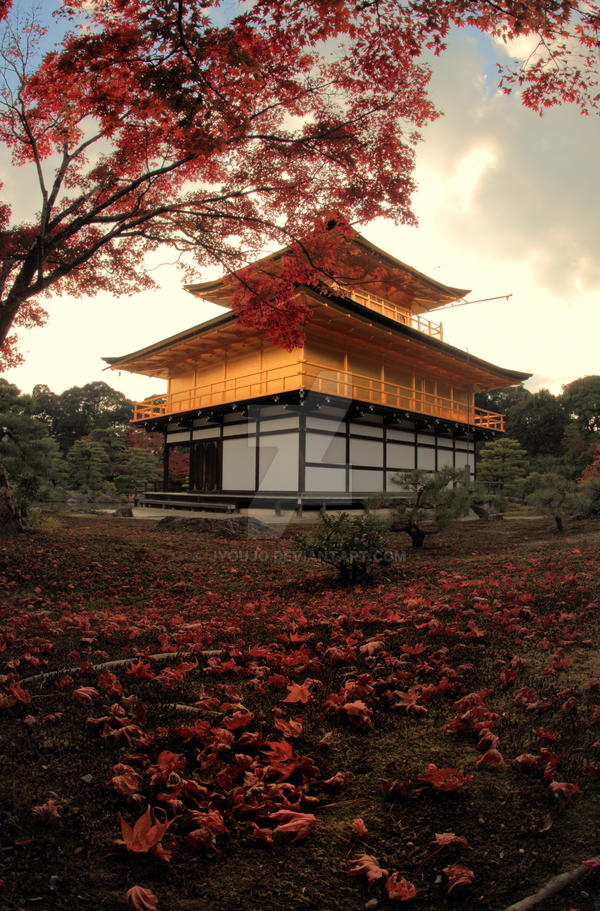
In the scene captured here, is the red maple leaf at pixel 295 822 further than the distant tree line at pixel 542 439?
No

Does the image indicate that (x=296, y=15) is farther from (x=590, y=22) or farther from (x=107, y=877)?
(x=107, y=877)

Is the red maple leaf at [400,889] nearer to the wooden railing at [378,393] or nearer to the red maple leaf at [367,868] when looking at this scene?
the red maple leaf at [367,868]

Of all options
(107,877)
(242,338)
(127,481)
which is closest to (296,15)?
(107,877)

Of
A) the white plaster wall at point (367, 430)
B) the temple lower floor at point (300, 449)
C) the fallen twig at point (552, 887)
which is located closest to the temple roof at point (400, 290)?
the temple lower floor at point (300, 449)

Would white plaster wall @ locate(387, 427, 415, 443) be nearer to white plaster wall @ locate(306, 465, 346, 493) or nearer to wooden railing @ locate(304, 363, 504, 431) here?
wooden railing @ locate(304, 363, 504, 431)

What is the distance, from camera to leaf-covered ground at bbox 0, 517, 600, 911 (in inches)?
60.0

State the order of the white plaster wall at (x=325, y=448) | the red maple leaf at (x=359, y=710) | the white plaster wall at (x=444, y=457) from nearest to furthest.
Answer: the red maple leaf at (x=359, y=710)
the white plaster wall at (x=325, y=448)
the white plaster wall at (x=444, y=457)

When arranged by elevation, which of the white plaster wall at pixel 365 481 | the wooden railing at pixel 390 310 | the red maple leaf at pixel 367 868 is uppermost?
the wooden railing at pixel 390 310

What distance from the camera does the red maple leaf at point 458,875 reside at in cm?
146

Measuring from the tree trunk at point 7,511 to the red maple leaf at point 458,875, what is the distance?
9638 mm

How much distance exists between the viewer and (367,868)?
1538 mm

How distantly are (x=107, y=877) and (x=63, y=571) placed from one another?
582cm

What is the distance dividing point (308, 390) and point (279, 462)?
2852 millimetres

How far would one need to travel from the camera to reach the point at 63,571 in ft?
22.1
